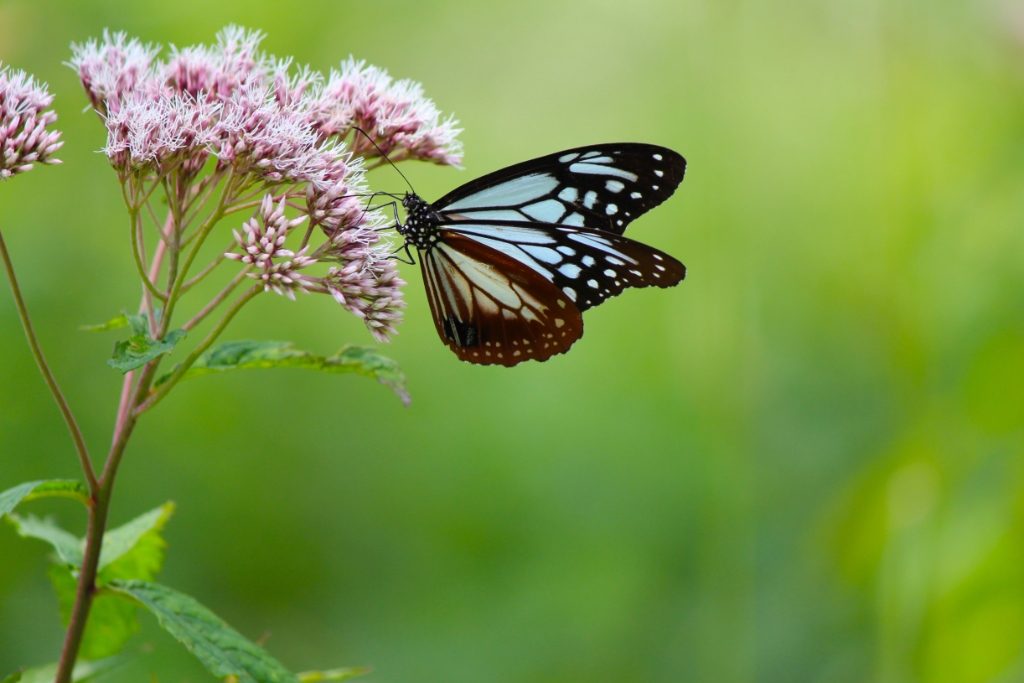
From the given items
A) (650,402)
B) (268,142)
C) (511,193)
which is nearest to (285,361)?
(268,142)

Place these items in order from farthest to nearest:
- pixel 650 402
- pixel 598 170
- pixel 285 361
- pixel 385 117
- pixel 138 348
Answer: pixel 650 402 → pixel 598 170 → pixel 385 117 → pixel 285 361 → pixel 138 348

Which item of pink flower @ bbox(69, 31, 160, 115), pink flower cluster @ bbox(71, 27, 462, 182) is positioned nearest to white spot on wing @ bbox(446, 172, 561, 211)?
pink flower cluster @ bbox(71, 27, 462, 182)

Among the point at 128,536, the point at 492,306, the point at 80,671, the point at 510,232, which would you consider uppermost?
the point at 510,232

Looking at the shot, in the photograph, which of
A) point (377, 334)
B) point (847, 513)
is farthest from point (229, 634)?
point (847, 513)

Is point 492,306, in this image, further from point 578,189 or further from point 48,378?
point 48,378

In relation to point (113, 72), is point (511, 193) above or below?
below

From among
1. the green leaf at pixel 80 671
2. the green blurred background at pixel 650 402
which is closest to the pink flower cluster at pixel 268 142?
the green leaf at pixel 80 671

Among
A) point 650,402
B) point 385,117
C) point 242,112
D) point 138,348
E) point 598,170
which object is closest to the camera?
point 138,348

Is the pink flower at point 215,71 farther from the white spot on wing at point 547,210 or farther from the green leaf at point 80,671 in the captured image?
the green leaf at point 80,671
